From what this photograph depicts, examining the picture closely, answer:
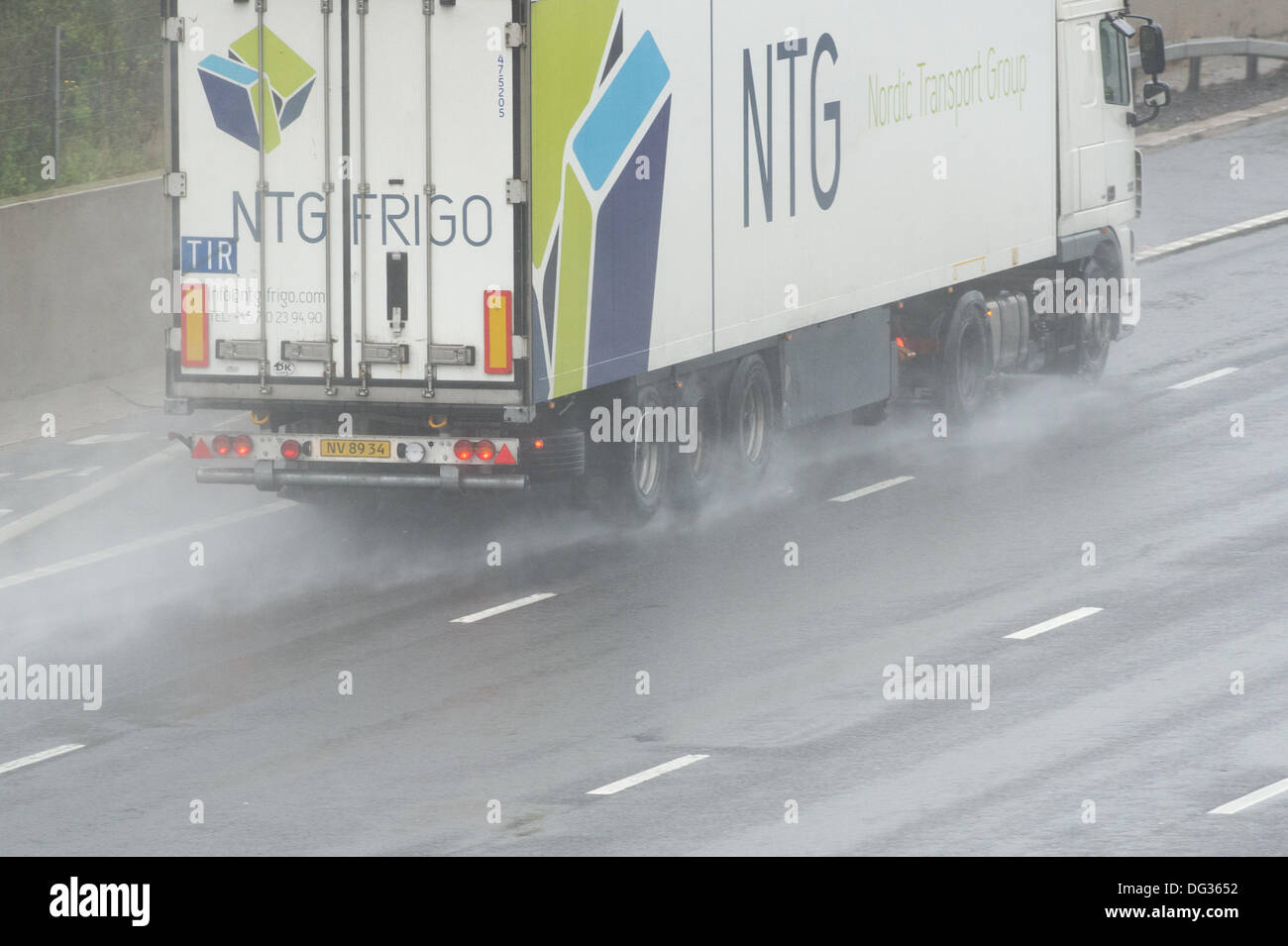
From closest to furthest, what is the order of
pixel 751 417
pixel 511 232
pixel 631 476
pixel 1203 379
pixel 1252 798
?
pixel 1252 798
pixel 511 232
pixel 631 476
pixel 751 417
pixel 1203 379

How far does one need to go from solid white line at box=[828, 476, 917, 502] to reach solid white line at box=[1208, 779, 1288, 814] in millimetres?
6871

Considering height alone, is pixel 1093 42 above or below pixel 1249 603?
above

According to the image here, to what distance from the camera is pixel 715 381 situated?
58.7 ft

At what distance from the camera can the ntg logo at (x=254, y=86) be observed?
614 inches

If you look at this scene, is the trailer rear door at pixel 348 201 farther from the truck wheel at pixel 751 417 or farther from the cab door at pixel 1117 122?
the cab door at pixel 1117 122

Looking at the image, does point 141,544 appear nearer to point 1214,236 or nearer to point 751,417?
point 751,417

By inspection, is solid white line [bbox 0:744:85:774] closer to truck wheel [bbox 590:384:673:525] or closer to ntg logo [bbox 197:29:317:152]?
ntg logo [bbox 197:29:317:152]

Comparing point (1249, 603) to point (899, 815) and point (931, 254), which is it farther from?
point (931, 254)

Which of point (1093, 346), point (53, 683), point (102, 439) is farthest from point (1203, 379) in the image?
point (53, 683)

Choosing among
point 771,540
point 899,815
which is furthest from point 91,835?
point 771,540

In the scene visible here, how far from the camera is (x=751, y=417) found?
18.5 metres

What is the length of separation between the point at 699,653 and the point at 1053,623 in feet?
7.00

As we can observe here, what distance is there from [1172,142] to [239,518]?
18716 mm

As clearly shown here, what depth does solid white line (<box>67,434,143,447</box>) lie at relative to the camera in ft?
69.4
